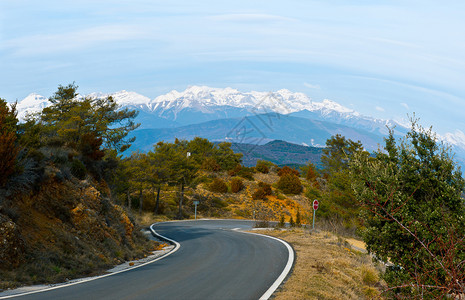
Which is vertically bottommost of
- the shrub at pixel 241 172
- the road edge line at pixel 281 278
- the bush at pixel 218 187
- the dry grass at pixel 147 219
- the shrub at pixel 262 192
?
the dry grass at pixel 147 219

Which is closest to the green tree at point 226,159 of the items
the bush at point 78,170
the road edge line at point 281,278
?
the bush at point 78,170

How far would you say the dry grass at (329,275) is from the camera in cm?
950

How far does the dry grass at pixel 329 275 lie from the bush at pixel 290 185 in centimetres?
4313

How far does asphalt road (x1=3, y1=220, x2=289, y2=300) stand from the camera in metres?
8.59

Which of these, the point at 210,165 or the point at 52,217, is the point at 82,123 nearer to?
the point at 52,217

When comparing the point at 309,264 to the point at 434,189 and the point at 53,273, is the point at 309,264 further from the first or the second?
the point at 53,273

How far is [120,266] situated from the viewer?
12656 mm

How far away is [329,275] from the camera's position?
11.8 metres

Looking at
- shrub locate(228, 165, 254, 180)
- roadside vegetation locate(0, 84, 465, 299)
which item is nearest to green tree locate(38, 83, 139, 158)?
roadside vegetation locate(0, 84, 465, 299)

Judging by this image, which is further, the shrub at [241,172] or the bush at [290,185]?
the shrub at [241,172]

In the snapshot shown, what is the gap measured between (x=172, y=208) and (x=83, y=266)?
4050cm

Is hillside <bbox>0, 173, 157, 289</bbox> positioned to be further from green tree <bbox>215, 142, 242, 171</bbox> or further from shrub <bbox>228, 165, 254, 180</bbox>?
green tree <bbox>215, 142, 242, 171</bbox>

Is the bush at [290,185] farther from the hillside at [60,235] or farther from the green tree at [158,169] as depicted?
the hillside at [60,235]

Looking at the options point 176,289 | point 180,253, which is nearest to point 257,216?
point 180,253
